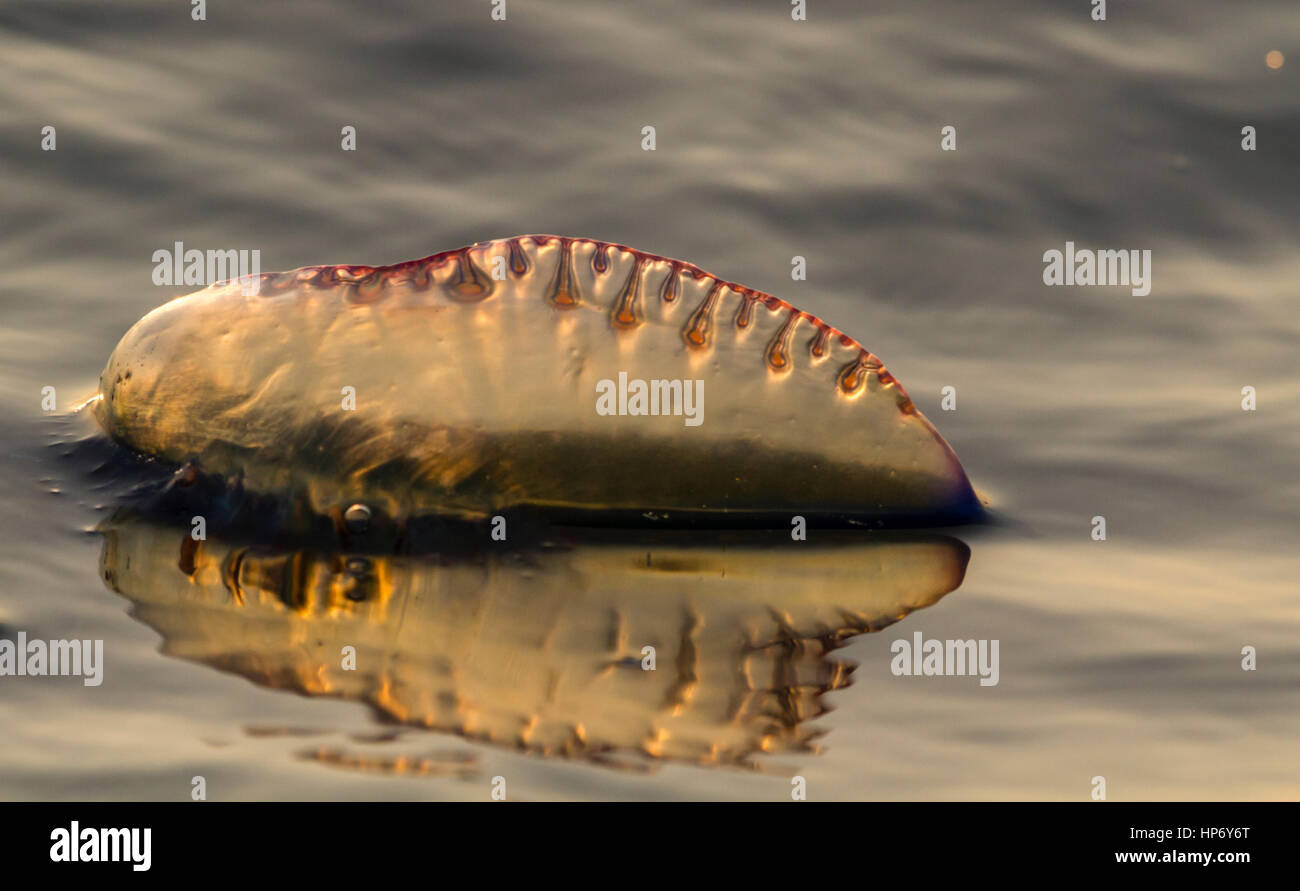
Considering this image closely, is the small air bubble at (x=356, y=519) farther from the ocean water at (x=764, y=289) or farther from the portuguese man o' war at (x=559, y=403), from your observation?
the ocean water at (x=764, y=289)

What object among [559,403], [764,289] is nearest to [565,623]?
[559,403]

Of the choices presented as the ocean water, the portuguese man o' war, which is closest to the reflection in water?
the ocean water

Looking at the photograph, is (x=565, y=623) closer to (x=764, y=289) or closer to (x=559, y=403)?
(x=559, y=403)

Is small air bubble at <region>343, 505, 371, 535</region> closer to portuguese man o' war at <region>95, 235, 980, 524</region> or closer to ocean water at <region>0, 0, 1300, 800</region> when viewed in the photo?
portuguese man o' war at <region>95, 235, 980, 524</region>

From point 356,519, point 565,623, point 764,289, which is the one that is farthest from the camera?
point 764,289

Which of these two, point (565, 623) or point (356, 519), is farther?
point (356, 519)
